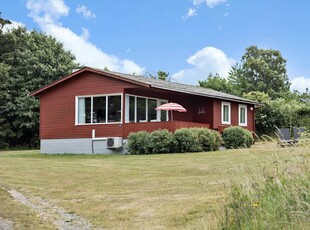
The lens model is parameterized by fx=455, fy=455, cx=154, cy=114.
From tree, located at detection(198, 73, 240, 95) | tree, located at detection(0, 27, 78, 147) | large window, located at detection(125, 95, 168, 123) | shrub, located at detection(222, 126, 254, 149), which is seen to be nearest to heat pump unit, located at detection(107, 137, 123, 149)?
large window, located at detection(125, 95, 168, 123)

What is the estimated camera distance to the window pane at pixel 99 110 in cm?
2159

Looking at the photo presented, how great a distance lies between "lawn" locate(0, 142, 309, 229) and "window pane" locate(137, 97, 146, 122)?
27.0ft

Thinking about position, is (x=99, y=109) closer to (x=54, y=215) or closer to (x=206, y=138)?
(x=206, y=138)

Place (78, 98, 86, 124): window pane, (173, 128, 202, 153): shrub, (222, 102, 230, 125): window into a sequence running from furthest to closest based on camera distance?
(222, 102, 230, 125): window < (78, 98, 86, 124): window pane < (173, 128, 202, 153): shrub

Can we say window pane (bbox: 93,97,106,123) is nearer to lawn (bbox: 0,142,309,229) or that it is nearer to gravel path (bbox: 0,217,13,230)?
lawn (bbox: 0,142,309,229)

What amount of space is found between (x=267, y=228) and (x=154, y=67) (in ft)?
135

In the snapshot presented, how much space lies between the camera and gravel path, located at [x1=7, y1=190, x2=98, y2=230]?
678 centimetres

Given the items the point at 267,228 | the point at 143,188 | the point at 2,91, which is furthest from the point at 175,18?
the point at 267,228

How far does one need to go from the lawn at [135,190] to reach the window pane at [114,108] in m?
7.18

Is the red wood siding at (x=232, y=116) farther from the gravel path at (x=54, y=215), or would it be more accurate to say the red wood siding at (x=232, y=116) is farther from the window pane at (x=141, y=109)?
the gravel path at (x=54, y=215)

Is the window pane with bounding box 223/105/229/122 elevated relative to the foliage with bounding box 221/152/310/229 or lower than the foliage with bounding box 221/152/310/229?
elevated

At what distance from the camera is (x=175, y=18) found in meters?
24.5

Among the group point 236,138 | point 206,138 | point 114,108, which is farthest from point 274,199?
point 114,108

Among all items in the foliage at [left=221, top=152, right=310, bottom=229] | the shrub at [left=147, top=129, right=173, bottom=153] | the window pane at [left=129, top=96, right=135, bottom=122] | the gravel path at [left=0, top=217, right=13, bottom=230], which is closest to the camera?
the foliage at [left=221, top=152, right=310, bottom=229]
